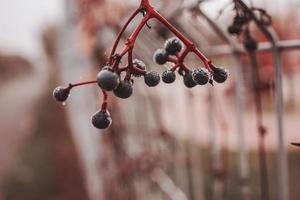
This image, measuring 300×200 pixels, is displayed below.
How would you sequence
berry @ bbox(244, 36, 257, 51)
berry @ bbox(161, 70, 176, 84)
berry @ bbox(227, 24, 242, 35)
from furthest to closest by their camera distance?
berry @ bbox(244, 36, 257, 51) → berry @ bbox(227, 24, 242, 35) → berry @ bbox(161, 70, 176, 84)

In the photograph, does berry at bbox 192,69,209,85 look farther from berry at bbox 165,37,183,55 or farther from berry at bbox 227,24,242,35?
berry at bbox 227,24,242,35

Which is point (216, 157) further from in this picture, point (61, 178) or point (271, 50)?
point (61, 178)

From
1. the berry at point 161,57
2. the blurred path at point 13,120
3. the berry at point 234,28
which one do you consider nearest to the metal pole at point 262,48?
the berry at point 234,28

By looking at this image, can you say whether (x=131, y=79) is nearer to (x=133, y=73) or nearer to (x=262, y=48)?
(x=133, y=73)

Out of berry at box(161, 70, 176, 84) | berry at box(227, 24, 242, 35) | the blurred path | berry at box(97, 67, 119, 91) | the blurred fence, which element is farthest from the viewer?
the blurred path

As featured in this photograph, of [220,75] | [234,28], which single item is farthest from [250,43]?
[220,75]

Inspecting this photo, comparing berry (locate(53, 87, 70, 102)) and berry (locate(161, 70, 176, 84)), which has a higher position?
berry (locate(161, 70, 176, 84))

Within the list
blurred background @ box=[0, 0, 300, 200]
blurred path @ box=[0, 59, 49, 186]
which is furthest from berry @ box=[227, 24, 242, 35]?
blurred path @ box=[0, 59, 49, 186]
